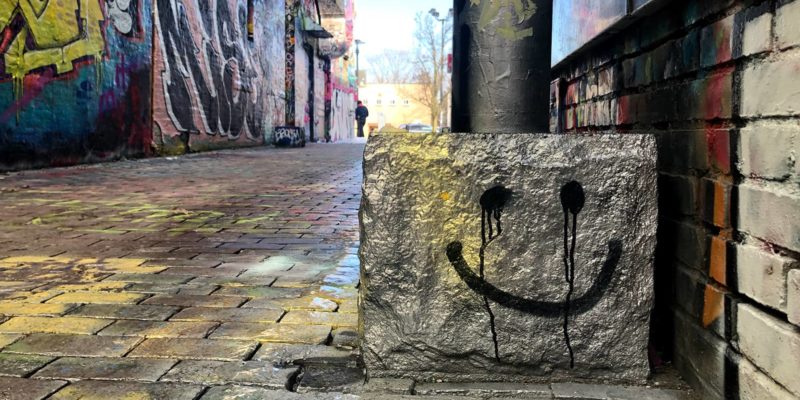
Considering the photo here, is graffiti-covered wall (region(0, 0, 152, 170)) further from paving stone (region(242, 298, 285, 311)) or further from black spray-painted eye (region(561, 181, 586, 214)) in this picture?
black spray-painted eye (region(561, 181, 586, 214))

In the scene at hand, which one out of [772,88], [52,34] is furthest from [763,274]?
[52,34]

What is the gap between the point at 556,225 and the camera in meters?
2.06

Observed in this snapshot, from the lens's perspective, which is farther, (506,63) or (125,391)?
(506,63)

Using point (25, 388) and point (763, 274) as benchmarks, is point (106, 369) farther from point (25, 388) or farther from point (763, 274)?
point (763, 274)

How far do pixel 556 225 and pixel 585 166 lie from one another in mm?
210

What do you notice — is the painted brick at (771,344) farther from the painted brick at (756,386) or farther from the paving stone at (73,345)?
the paving stone at (73,345)

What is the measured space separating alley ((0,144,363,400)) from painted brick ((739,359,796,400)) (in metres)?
1.21

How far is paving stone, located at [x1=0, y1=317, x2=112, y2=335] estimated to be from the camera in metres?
2.58

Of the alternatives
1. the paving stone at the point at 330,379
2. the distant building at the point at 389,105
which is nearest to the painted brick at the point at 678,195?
the paving stone at the point at 330,379

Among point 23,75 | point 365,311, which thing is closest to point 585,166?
point 365,311

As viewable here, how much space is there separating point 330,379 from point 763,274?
136cm

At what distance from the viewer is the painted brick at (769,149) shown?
1522 mm

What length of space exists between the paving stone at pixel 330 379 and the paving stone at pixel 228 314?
23.5 inches

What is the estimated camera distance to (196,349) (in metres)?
2.41
